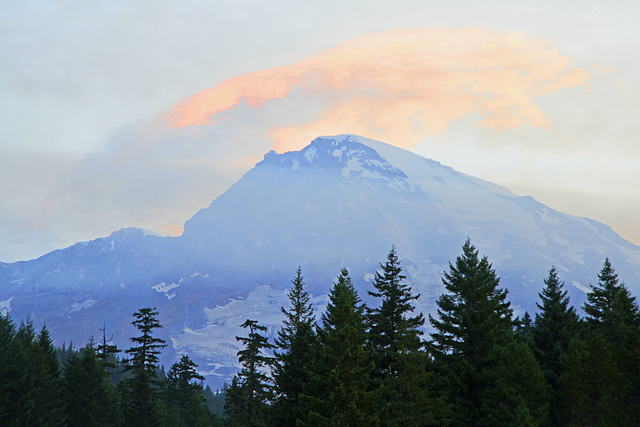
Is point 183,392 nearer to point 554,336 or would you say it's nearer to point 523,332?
point 523,332

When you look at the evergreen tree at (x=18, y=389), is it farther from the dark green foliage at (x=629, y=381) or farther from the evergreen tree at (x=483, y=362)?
the dark green foliage at (x=629, y=381)

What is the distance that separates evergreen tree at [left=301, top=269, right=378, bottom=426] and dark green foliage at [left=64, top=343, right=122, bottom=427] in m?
37.5

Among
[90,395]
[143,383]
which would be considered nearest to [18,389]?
[90,395]

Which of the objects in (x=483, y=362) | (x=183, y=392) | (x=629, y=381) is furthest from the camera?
(x=183, y=392)

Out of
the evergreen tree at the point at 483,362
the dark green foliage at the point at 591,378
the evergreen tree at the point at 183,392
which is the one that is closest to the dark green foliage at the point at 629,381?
the dark green foliage at the point at 591,378

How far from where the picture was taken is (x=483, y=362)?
41562mm

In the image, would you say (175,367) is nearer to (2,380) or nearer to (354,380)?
(2,380)

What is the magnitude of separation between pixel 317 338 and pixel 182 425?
47574mm

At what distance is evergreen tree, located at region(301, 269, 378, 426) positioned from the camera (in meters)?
32.7

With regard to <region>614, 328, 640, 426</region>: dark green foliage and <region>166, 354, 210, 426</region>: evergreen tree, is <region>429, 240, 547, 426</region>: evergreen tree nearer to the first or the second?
<region>614, 328, 640, 426</region>: dark green foliage

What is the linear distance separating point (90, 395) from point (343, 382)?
4242 centimetres

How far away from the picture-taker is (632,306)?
5212 cm

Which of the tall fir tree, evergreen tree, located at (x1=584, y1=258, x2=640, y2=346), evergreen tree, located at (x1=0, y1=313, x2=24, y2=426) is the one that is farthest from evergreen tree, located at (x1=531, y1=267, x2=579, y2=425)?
evergreen tree, located at (x1=0, y1=313, x2=24, y2=426)

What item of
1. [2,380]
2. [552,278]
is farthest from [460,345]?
[2,380]
